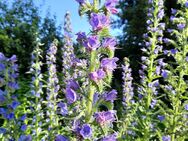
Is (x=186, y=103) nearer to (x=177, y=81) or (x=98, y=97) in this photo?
(x=177, y=81)

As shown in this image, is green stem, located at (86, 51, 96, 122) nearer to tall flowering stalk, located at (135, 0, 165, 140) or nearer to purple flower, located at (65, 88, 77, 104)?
purple flower, located at (65, 88, 77, 104)

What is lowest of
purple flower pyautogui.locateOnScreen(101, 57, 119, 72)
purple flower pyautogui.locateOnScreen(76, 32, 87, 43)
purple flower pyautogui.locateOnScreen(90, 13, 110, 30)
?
purple flower pyautogui.locateOnScreen(101, 57, 119, 72)

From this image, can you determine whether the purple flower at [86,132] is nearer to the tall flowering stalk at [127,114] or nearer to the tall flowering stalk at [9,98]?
the tall flowering stalk at [9,98]

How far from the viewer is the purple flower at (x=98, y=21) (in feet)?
10.2

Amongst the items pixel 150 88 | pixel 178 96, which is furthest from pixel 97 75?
pixel 150 88

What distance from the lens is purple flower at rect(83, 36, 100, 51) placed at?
123 inches

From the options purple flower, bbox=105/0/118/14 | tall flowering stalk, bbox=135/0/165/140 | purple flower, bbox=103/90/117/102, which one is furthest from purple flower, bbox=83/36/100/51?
tall flowering stalk, bbox=135/0/165/140

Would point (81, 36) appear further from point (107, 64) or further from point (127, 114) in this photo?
point (127, 114)

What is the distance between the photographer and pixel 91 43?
123 inches

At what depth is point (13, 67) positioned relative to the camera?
176 inches

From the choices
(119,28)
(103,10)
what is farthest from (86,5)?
(119,28)

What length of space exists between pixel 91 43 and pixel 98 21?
0.16 metres

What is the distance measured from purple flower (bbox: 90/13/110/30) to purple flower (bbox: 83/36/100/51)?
→ 0.08 m

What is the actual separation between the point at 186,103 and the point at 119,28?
1501 cm
